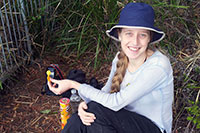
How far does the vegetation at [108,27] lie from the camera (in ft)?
8.28

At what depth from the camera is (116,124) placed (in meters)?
1.83

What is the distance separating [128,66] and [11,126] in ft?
5.24

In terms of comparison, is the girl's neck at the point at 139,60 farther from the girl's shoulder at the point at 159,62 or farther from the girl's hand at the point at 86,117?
the girl's hand at the point at 86,117

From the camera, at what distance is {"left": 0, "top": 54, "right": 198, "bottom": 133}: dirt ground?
8.64 feet

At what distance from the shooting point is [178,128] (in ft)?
7.88

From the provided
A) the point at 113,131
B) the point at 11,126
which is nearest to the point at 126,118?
the point at 113,131

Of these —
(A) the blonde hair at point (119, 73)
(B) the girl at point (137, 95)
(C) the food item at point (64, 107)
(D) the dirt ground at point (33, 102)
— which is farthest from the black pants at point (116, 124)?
(D) the dirt ground at point (33, 102)

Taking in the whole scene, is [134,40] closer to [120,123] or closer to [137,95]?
[137,95]

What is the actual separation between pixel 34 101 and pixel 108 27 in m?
1.54

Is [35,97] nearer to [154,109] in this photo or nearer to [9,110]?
[9,110]

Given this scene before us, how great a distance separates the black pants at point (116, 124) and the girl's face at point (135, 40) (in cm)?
50

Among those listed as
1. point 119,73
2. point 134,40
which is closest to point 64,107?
point 119,73

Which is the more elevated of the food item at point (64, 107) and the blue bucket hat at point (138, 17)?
the blue bucket hat at point (138, 17)

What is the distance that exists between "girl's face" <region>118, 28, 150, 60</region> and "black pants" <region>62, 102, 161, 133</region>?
0.50 meters
